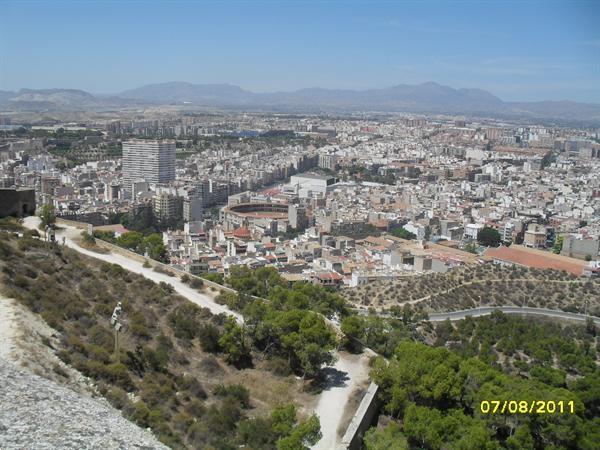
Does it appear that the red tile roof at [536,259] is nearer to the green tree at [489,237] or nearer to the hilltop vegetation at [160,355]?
the green tree at [489,237]

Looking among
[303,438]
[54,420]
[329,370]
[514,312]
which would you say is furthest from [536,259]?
[54,420]

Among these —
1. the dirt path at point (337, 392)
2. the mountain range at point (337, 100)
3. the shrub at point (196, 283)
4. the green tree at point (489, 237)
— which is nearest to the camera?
the dirt path at point (337, 392)

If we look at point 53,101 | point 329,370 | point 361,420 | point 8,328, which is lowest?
point 329,370

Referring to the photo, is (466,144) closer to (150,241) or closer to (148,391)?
(150,241)

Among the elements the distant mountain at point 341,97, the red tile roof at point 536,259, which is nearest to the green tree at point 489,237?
A: the red tile roof at point 536,259

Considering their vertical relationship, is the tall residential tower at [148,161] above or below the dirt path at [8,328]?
below

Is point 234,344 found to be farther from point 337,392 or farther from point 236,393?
point 337,392

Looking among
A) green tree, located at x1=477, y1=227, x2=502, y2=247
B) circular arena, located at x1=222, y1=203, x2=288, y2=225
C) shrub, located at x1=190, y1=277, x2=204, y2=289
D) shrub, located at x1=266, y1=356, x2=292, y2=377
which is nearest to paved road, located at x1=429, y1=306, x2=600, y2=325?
shrub, located at x1=190, y1=277, x2=204, y2=289
